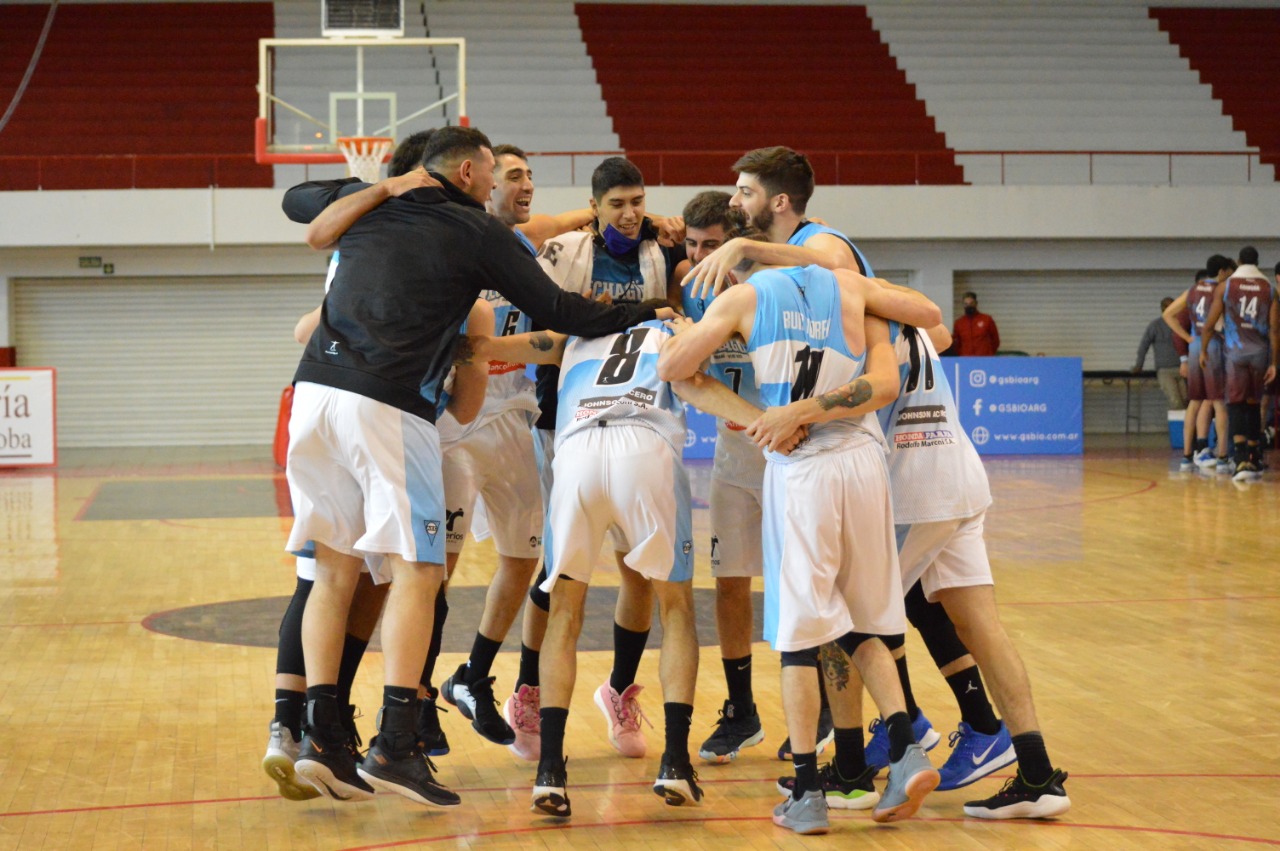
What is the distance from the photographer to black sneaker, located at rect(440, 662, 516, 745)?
503 centimetres

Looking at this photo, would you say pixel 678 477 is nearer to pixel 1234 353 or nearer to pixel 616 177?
pixel 616 177

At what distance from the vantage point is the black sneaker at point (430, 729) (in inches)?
193

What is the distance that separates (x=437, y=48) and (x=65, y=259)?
642 centimetres

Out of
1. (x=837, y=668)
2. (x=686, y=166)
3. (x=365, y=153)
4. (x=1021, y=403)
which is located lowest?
(x=837, y=668)

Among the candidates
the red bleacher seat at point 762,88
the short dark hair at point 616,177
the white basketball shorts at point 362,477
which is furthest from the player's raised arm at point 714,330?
the red bleacher seat at point 762,88

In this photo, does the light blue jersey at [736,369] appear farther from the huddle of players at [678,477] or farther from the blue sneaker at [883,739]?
the blue sneaker at [883,739]

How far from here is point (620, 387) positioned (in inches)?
175

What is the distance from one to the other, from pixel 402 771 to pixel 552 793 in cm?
44

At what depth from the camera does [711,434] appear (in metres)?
16.2

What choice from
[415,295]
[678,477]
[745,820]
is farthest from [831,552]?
[415,295]

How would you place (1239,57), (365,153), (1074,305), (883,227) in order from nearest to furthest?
(365,153)
(883,227)
(1074,305)
(1239,57)

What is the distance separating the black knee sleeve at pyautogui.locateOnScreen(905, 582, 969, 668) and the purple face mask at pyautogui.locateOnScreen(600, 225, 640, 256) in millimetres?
1609

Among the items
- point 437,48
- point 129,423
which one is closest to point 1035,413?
point 437,48

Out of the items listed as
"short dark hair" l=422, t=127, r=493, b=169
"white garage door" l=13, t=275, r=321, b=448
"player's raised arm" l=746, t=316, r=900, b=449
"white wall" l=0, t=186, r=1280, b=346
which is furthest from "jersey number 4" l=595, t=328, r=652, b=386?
"white garage door" l=13, t=275, r=321, b=448
